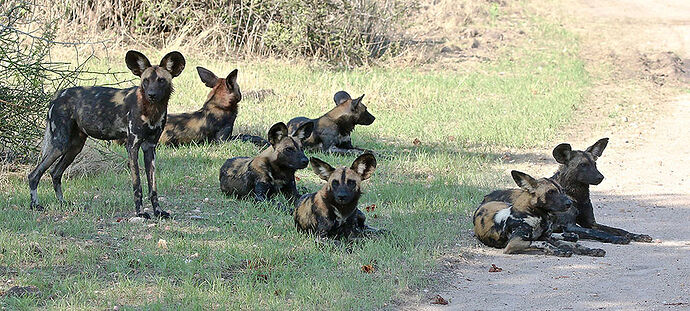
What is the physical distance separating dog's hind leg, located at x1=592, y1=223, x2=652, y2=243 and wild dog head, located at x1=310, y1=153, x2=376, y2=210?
1779 mm

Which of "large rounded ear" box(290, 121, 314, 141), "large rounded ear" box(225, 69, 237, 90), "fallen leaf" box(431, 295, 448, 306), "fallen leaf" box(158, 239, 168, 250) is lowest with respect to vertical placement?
"fallen leaf" box(431, 295, 448, 306)

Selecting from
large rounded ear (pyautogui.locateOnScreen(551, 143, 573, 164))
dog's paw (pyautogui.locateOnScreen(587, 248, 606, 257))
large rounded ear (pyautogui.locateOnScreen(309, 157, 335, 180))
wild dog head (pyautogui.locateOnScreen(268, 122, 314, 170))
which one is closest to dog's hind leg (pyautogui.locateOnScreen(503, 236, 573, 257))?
dog's paw (pyautogui.locateOnScreen(587, 248, 606, 257))

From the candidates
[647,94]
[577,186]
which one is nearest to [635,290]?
[577,186]

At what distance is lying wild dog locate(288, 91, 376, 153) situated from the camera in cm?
932

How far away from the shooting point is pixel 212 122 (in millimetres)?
9344

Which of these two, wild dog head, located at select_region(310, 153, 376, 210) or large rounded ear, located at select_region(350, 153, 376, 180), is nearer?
wild dog head, located at select_region(310, 153, 376, 210)

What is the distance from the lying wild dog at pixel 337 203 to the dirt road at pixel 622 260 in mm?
671

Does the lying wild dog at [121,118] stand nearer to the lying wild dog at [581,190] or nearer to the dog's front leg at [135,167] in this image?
the dog's front leg at [135,167]

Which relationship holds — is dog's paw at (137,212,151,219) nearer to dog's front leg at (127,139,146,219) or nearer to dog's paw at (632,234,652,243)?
dog's front leg at (127,139,146,219)

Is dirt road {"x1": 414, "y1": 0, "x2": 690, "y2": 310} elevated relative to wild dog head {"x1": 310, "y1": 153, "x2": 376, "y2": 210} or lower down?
lower down

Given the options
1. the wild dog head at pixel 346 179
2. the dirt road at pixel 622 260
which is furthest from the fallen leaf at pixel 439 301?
the wild dog head at pixel 346 179

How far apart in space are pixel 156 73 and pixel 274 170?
136cm

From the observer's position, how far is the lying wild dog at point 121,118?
6.16 m

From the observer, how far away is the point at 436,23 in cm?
1827
